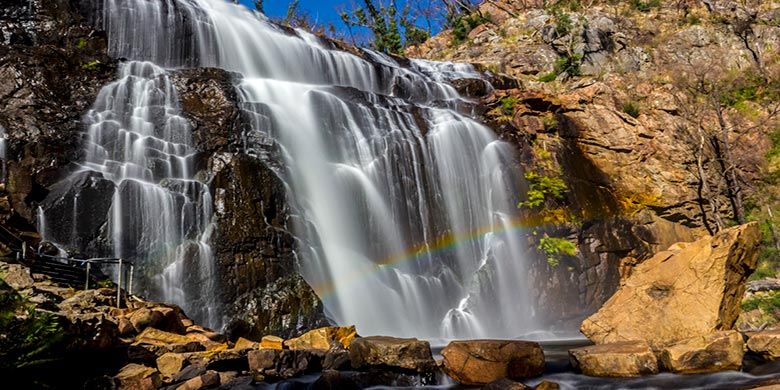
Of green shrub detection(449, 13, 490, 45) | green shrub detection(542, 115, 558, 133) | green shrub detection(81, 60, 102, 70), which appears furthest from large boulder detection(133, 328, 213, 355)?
green shrub detection(449, 13, 490, 45)

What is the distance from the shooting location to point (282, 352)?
9203 millimetres

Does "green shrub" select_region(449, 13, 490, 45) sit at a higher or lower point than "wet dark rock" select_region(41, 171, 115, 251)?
higher

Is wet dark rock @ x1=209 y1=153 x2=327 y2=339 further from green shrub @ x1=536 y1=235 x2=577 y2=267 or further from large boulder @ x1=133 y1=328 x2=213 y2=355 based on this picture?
green shrub @ x1=536 y1=235 x2=577 y2=267

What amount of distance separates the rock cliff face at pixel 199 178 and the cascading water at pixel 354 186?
50cm

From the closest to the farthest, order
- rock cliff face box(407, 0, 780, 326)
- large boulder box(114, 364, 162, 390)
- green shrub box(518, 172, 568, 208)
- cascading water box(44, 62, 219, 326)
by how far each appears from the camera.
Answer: large boulder box(114, 364, 162, 390) < cascading water box(44, 62, 219, 326) < rock cliff face box(407, 0, 780, 326) < green shrub box(518, 172, 568, 208)

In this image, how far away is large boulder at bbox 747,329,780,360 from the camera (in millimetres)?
8797

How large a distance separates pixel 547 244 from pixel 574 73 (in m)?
20.7

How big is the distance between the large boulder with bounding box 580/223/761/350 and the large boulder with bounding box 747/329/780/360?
1126 mm

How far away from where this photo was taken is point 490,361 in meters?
8.62

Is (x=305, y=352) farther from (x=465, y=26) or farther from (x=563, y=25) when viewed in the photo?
(x=465, y=26)

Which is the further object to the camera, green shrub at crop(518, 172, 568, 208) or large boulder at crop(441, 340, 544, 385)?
green shrub at crop(518, 172, 568, 208)

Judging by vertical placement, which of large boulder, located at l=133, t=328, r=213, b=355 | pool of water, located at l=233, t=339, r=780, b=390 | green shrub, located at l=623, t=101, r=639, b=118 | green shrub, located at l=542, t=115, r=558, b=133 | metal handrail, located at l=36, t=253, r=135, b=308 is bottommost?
pool of water, located at l=233, t=339, r=780, b=390

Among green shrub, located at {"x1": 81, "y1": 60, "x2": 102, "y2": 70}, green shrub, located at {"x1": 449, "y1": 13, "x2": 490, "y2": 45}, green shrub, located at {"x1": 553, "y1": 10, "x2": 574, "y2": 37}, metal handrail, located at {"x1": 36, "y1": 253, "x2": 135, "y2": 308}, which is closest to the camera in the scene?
metal handrail, located at {"x1": 36, "y1": 253, "x2": 135, "y2": 308}

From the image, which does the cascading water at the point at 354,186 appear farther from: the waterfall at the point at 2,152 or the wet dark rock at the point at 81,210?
the waterfall at the point at 2,152
